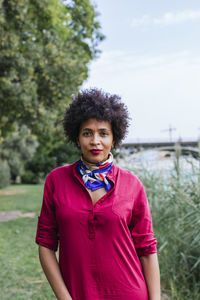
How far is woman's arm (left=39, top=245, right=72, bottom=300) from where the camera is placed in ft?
4.86

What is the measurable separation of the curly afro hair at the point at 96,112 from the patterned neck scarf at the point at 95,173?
0.19 metres

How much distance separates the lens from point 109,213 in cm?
148

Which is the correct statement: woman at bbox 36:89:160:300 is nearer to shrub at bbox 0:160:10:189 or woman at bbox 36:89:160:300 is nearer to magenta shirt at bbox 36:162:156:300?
magenta shirt at bbox 36:162:156:300

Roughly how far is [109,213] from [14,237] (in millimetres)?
5630

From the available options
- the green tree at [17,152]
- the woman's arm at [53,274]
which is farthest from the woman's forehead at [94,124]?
the green tree at [17,152]

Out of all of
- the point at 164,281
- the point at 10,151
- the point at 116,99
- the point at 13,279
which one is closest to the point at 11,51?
→ the point at 13,279

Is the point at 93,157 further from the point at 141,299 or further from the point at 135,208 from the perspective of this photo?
the point at 141,299

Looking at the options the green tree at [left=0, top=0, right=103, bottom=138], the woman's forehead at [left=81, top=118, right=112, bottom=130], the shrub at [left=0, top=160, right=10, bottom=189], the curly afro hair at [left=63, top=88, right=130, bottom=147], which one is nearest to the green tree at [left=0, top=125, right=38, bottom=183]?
the shrub at [left=0, top=160, right=10, bottom=189]

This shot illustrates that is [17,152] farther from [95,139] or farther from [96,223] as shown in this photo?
→ [96,223]

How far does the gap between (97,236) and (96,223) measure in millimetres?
59

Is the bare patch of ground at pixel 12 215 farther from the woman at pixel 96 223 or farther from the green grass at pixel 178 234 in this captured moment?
the woman at pixel 96 223

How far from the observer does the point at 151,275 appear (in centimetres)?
159

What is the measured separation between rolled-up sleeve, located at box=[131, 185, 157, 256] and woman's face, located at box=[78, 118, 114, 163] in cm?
27

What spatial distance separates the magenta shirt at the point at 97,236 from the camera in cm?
147
